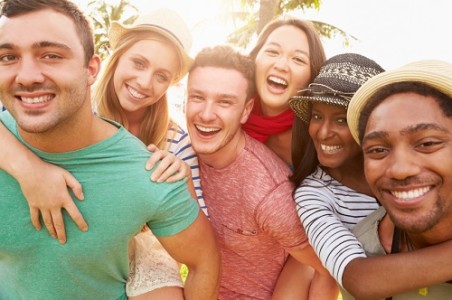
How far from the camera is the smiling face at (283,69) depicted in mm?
4312

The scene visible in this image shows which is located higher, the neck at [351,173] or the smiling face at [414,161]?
the smiling face at [414,161]

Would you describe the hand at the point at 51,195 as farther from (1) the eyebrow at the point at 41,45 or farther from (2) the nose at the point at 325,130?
(2) the nose at the point at 325,130

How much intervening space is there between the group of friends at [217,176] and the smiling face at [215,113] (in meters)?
0.01

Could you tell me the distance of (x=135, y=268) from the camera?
3400 mm

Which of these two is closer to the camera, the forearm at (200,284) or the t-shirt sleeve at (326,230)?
the t-shirt sleeve at (326,230)

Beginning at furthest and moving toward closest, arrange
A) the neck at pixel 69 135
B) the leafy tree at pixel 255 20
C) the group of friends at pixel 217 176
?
the leafy tree at pixel 255 20
the neck at pixel 69 135
the group of friends at pixel 217 176

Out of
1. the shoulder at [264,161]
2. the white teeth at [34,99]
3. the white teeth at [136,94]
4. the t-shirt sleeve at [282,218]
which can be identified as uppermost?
the white teeth at [34,99]

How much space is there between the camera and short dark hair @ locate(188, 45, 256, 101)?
165 inches

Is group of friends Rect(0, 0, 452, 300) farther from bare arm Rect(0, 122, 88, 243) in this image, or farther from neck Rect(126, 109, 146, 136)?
neck Rect(126, 109, 146, 136)

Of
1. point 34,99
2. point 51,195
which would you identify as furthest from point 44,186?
point 34,99

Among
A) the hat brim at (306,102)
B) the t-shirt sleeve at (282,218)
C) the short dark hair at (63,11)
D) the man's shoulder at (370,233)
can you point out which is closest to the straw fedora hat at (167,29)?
the hat brim at (306,102)

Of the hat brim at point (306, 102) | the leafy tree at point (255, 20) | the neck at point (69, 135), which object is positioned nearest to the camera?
the neck at point (69, 135)

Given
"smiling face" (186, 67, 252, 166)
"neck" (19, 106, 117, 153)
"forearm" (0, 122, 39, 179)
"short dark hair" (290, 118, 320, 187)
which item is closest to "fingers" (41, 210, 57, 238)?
"forearm" (0, 122, 39, 179)

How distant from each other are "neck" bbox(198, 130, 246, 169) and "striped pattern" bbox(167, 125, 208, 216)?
0.33ft
